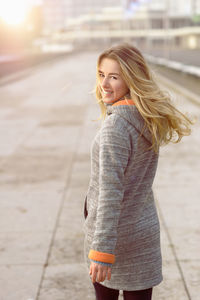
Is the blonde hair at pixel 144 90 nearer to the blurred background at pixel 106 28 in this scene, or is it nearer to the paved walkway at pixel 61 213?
the paved walkway at pixel 61 213

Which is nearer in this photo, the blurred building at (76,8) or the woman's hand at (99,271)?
the woman's hand at (99,271)

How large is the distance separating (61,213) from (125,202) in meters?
3.28

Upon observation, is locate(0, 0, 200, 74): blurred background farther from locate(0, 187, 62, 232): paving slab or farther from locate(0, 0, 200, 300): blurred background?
locate(0, 187, 62, 232): paving slab

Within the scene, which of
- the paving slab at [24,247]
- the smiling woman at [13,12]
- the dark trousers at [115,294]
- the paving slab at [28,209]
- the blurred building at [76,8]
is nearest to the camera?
the dark trousers at [115,294]

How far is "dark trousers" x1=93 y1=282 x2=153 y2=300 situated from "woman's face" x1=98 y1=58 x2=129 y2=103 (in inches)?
35.2

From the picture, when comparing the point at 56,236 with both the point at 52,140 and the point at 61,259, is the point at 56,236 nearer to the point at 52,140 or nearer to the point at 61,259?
the point at 61,259

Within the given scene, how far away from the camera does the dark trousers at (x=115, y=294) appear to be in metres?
2.02

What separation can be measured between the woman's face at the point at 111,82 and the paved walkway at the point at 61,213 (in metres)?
0.70

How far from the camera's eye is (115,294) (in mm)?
2137

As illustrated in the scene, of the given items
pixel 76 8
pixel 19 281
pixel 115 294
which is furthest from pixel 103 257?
pixel 76 8

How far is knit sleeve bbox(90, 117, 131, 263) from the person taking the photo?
69.3 inches

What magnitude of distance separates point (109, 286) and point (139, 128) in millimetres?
762

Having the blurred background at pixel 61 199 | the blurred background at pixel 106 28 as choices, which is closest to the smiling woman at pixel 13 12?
the blurred background at pixel 106 28

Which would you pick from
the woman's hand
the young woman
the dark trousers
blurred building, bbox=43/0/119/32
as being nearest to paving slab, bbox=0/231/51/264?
the dark trousers
